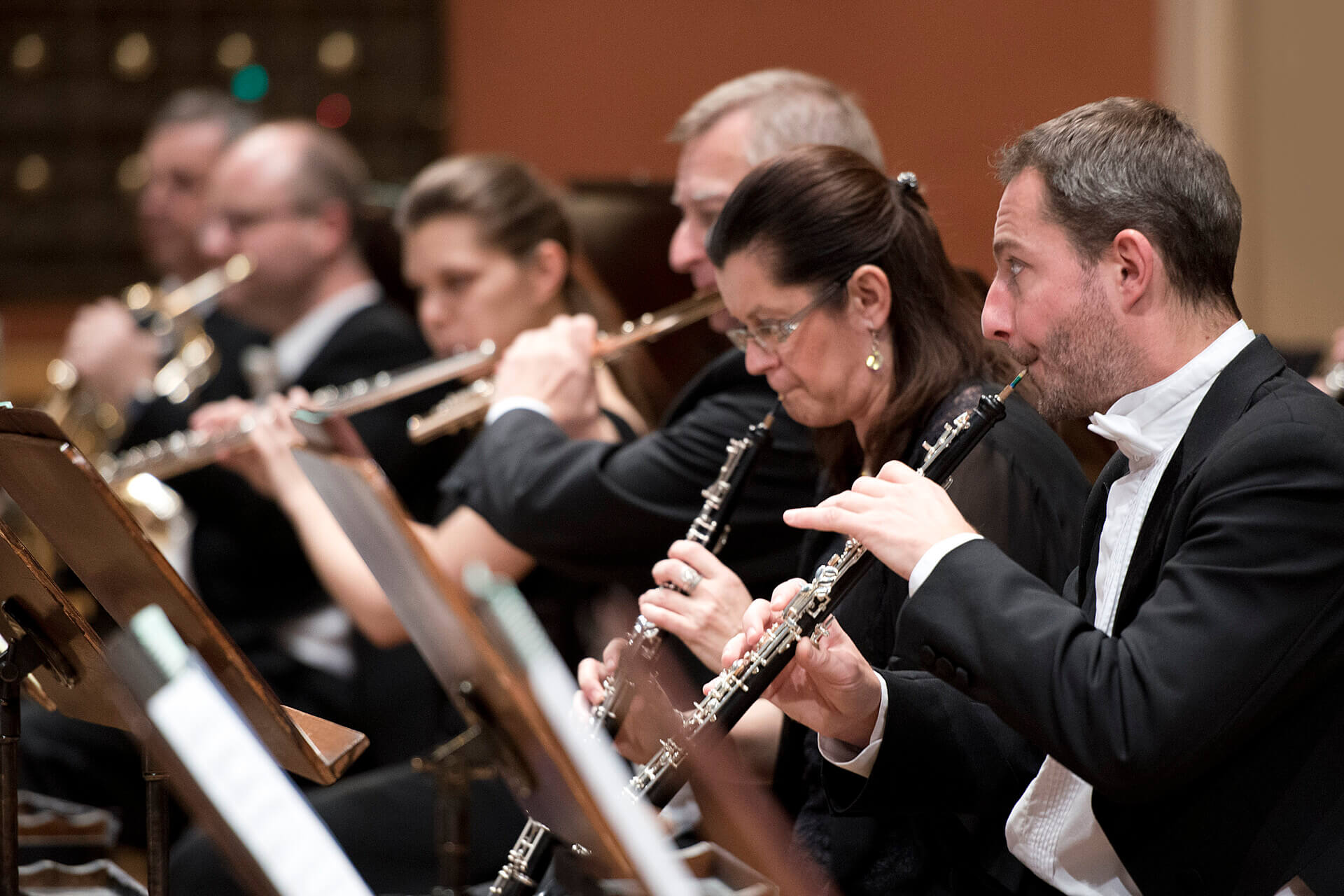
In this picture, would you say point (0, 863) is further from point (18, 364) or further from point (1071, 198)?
point (18, 364)

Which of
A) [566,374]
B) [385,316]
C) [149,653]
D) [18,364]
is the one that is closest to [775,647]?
[149,653]

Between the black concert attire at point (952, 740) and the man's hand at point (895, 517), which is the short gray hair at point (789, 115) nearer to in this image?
the black concert attire at point (952, 740)

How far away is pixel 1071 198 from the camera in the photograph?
1.38 metres

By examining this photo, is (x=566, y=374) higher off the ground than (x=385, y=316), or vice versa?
(x=385, y=316)

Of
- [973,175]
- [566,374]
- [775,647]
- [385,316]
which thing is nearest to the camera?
[775,647]

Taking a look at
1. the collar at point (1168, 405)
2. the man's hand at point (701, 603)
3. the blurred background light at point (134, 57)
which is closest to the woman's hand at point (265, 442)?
the man's hand at point (701, 603)

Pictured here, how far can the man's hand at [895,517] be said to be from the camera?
133 centimetres

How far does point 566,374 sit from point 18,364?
3.12 m

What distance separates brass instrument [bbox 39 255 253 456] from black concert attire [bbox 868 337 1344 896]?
300 centimetres

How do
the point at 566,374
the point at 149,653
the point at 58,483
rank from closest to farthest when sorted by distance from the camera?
the point at 149,653 < the point at 58,483 < the point at 566,374

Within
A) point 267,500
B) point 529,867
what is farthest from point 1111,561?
point 267,500

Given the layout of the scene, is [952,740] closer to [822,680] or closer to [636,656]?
[822,680]

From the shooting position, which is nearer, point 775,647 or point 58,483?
point 58,483

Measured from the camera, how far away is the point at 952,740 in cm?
158
